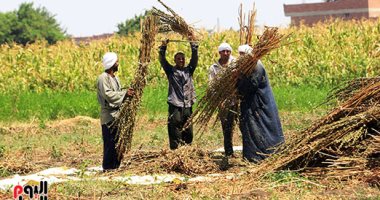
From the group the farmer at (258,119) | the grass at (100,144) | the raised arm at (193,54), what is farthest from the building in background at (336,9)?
the farmer at (258,119)

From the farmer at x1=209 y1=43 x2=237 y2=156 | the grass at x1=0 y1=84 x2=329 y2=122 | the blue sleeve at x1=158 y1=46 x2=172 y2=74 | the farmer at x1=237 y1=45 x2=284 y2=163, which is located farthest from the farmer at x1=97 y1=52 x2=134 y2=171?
the grass at x1=0 y1=84 x2=329 y2=122

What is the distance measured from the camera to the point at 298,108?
1794 cm

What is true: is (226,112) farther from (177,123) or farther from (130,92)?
(130,92)

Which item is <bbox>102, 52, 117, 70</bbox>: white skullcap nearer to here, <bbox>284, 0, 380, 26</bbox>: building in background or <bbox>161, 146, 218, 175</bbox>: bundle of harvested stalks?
<bbox>161, 146, 218, 175</bbox>: bundle of harvested stalks

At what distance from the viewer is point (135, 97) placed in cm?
1039

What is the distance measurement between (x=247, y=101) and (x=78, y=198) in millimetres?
3219

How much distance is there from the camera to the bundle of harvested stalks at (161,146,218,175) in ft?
33.5

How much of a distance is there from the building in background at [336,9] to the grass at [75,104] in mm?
30689

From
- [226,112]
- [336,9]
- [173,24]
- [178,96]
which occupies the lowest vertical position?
[226,112]

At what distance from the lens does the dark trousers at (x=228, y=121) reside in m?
10.8

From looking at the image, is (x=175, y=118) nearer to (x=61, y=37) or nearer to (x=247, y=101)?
(x=247, y=101)

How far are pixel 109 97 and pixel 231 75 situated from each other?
4.75ft

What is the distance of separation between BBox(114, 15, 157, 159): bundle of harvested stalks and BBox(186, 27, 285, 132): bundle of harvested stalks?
79 centimetres

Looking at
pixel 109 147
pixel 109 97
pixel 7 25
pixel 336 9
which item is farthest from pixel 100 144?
pixel 7 25
